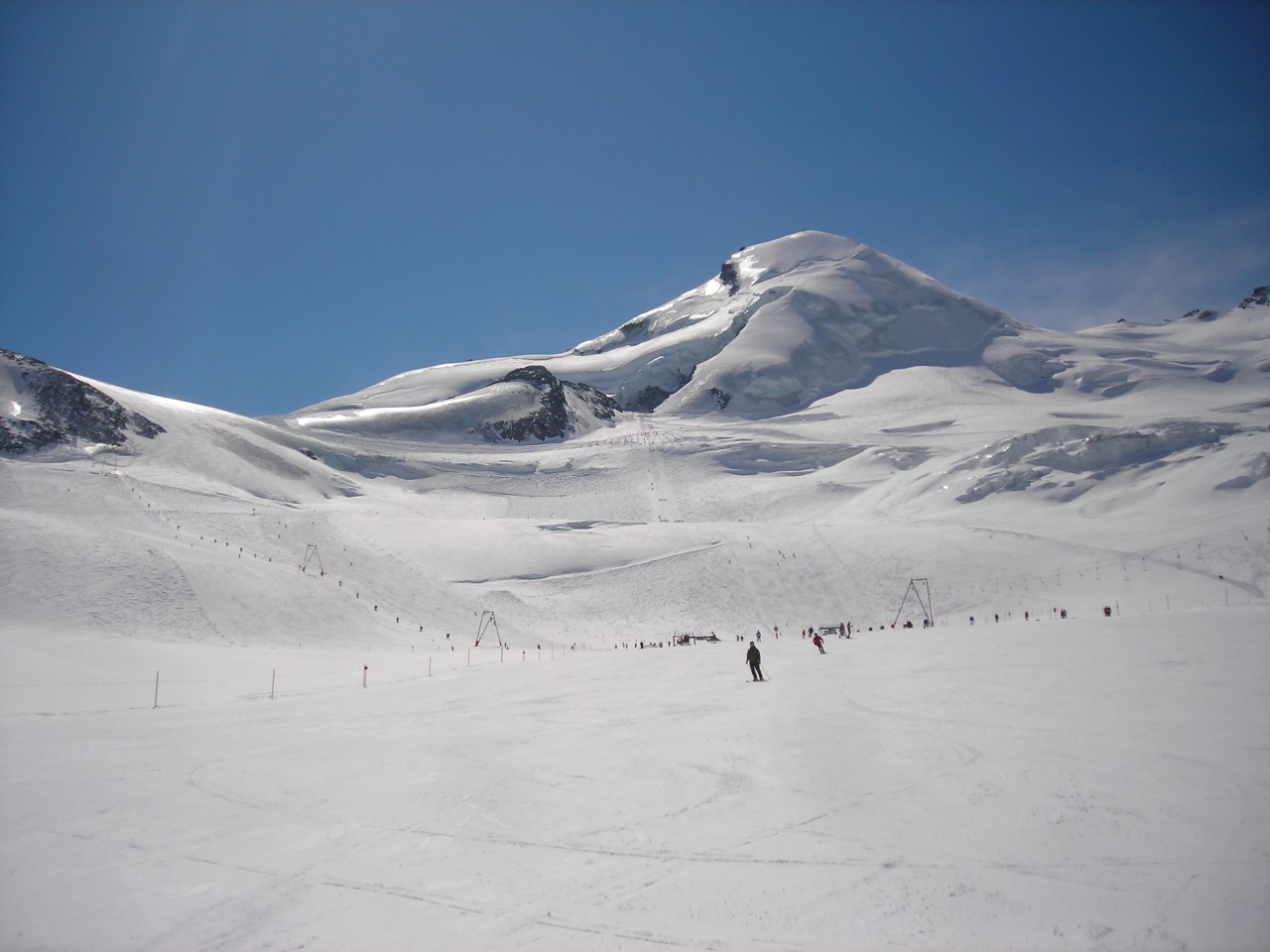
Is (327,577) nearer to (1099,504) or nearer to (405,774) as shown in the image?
(405,774)

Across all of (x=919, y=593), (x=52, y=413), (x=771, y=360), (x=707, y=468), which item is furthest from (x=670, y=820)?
(x=771, y=360)

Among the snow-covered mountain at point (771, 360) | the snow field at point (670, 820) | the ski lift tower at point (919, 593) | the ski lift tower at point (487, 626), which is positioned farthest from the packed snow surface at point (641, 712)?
the snow-covered mountain at point (771, 360)

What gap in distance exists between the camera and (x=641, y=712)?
16047 mm

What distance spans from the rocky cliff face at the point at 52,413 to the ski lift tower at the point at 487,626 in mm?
49077

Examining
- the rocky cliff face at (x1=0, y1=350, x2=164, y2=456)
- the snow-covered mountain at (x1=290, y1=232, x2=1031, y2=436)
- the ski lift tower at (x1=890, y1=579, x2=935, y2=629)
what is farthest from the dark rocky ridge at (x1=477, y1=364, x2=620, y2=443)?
the ski lift tower at (x1=890, y1=579, x2=935, y2=629)

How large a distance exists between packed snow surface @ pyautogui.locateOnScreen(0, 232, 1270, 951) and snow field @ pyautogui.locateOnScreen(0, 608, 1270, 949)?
2.2 inches

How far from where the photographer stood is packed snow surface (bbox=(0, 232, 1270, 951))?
22.6 ft

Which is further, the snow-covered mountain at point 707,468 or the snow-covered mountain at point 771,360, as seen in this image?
the snow-covered mountain at point 771,360

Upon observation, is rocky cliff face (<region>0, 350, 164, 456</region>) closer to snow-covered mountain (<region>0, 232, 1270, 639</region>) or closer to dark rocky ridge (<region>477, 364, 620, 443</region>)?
snow-covered mountain (<region>0, 232, 1270, 639</region>)

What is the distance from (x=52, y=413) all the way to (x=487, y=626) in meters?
58.6

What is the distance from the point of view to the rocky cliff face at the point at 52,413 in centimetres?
6969

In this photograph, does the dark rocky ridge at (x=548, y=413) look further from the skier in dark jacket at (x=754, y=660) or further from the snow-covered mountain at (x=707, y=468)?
the skier in dark jacket at (x=754, y=660)

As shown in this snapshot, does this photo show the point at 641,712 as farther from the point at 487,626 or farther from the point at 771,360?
the point at 771,360

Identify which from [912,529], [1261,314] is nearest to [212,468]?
[912,529]
